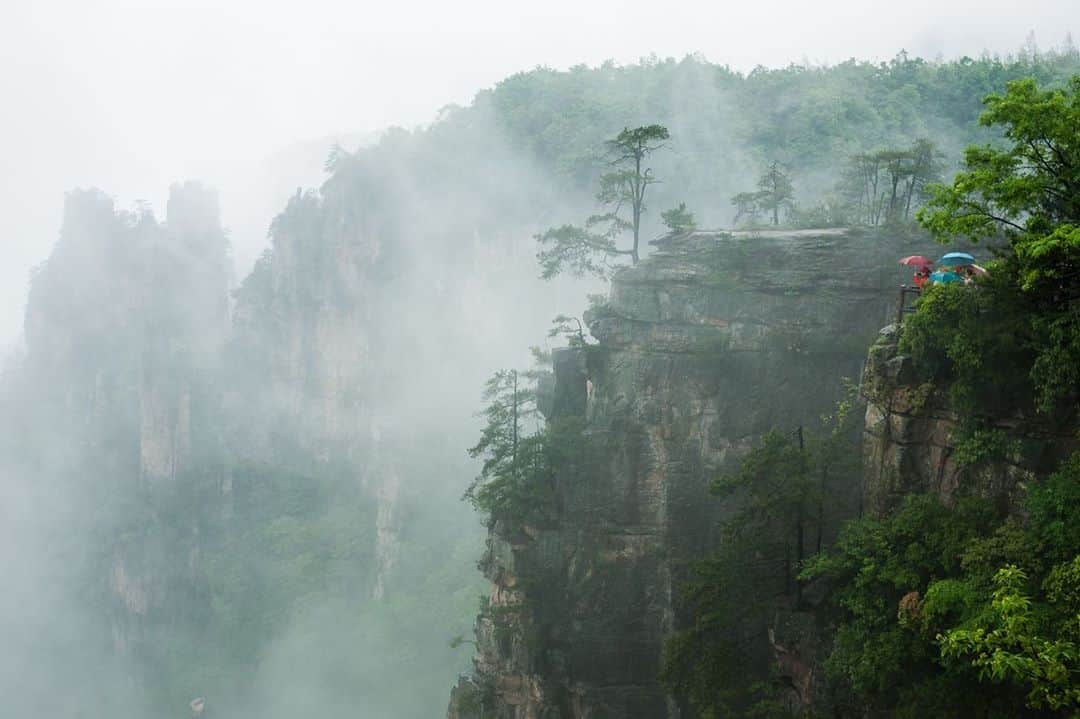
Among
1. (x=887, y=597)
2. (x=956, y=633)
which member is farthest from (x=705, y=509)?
(x=956, y=633)

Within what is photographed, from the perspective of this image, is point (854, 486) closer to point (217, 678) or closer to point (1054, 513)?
point (1054, 513)

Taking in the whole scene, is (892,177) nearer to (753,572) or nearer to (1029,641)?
(753,572)

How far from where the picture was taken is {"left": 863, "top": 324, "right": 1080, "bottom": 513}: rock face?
51.3 feet

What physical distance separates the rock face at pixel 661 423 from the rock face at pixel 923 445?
898cm

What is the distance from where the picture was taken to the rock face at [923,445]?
1564 centimetres

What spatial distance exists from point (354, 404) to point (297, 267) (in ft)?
44.4

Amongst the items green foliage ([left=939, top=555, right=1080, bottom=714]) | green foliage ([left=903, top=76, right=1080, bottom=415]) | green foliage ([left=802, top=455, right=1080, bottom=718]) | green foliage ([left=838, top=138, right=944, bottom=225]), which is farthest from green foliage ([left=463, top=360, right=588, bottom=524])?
green foliage ([left=939, top=555, right=1080, bottom=714])

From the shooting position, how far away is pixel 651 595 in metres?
29.2

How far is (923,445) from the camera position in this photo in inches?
712

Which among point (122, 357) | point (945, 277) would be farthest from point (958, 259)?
point (122, 357)

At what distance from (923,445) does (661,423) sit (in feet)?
40.4

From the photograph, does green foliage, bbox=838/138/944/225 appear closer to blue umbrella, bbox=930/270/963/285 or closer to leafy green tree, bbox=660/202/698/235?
leafy green tree, bbox=660/202/698/235

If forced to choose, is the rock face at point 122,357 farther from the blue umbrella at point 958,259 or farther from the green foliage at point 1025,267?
the green foliage at point 1025,267

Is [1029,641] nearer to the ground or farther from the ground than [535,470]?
farther from the ground
